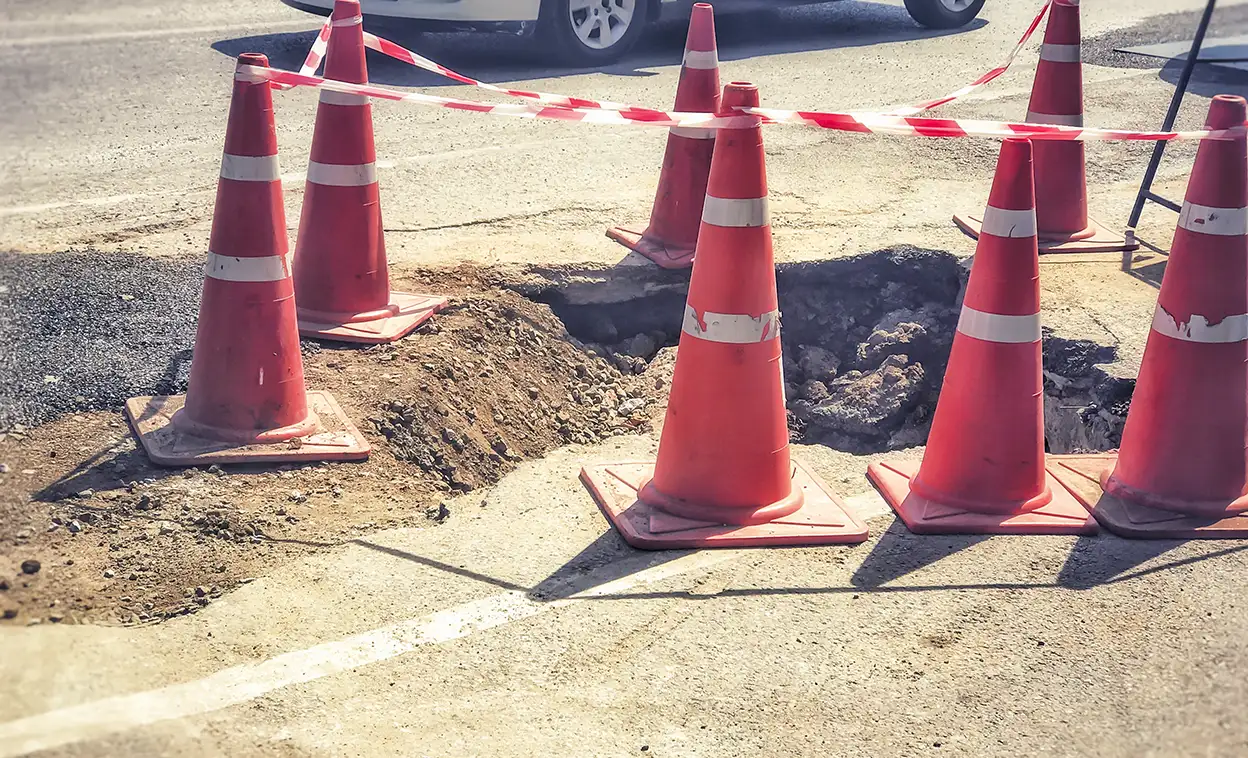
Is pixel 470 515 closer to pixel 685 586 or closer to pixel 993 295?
pixel 685 586

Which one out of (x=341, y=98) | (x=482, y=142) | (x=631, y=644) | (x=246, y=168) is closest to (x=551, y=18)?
(x=482, y=142)

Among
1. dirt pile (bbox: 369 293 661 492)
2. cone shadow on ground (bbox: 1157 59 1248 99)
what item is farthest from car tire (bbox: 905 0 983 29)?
dirt pile (bbox: 369 293 661 492)

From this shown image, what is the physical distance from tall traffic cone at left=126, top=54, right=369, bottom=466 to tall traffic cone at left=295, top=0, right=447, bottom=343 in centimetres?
84

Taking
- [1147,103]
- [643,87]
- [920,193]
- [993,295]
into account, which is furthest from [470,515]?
[1147,103]

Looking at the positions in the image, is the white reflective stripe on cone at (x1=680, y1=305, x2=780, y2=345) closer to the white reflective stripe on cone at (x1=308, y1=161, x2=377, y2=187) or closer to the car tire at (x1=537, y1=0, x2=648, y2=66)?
the white reflective stripe on cone at (x1=308, y1=161, x2=377, y2=187)

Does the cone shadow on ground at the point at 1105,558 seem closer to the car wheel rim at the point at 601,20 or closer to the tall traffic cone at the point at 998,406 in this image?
the tall traffic cone at the point at 998,406

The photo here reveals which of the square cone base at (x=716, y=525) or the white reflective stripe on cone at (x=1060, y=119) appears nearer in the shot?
the square cone base at (x=716, y=525)

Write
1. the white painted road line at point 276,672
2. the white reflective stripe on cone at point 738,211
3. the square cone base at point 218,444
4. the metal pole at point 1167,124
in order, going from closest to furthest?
the white painted road line at point 276,672, the white reflective stripe on cone at point 738,211, the square cone base at point 218,444, the metal pole at point 1167,124

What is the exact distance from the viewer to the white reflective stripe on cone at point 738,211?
392 cm

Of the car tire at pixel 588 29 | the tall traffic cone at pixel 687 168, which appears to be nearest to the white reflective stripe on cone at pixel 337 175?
the tall traffic cone at pixel 687 168

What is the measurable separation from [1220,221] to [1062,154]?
2.59 metres

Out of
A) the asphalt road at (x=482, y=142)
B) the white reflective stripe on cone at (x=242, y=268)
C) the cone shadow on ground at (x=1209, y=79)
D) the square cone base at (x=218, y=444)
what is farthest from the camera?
the cone shadow on ground at (x=1209, y=79)

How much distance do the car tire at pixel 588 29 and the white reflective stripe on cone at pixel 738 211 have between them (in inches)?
263

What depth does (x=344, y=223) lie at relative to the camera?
5262mm
